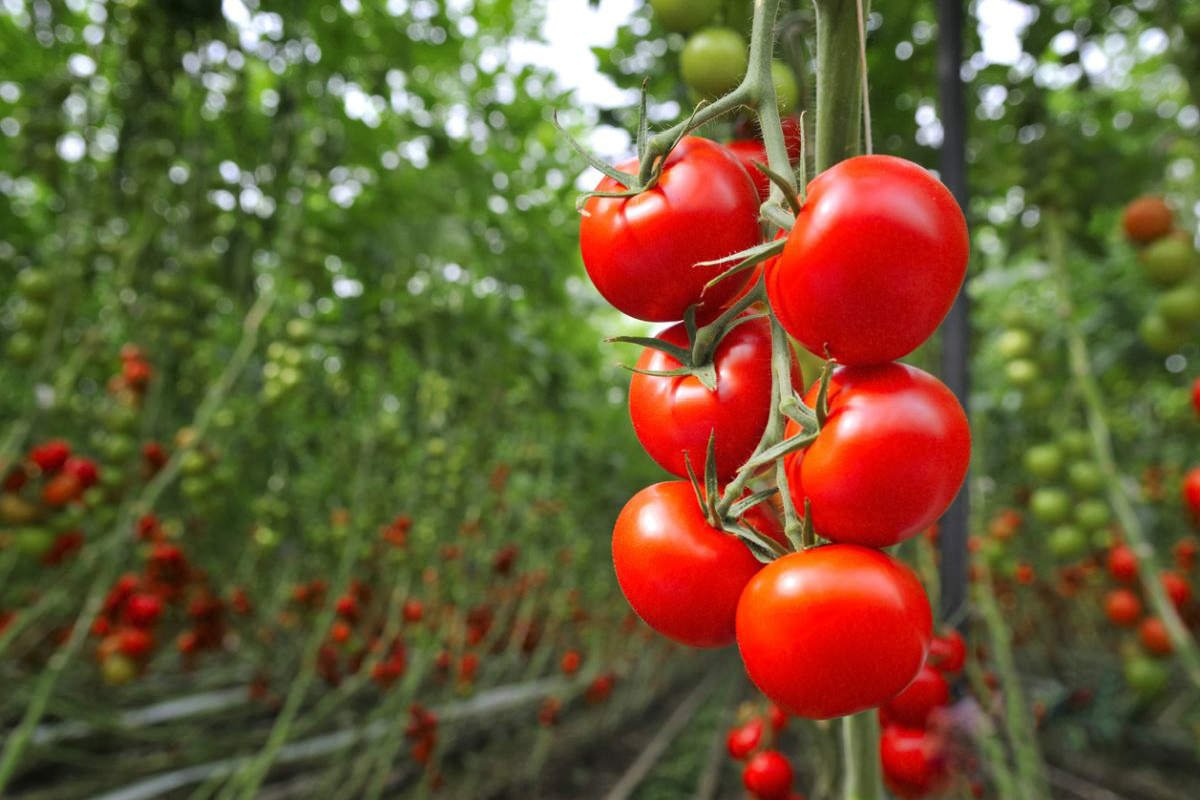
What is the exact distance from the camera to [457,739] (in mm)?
3424

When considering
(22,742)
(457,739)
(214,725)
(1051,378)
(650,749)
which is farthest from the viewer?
(650,749)

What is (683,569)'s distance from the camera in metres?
0.38

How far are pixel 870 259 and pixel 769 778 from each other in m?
0.54

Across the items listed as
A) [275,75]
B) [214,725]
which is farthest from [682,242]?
[214,725]

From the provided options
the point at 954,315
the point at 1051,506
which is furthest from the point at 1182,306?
the point at 954,315

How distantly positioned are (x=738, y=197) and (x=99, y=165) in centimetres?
191

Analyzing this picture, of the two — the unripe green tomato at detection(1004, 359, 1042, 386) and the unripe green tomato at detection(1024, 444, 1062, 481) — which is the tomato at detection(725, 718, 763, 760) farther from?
the unripe green tomato at detection(1004, 359, 1042, 386)

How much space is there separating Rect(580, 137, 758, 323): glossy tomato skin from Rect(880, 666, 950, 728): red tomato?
0.42 m

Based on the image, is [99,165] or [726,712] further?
[726,712]

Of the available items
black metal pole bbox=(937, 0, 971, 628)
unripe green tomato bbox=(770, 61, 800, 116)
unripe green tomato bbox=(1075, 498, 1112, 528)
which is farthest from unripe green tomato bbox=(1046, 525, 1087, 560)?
unripe green tomato bbox=(770, 61, 800, 116)

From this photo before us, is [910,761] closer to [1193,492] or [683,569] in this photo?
[683,569]

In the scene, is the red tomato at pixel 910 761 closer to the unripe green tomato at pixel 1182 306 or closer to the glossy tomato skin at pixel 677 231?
the glossy tomato skin at pixel 677 231

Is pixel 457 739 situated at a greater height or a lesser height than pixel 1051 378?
lesser

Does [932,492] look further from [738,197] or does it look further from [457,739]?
[457,739]
